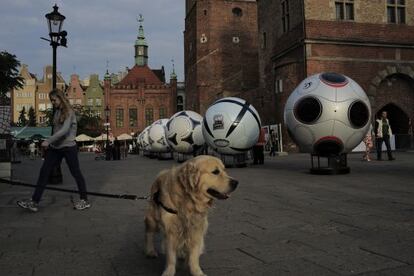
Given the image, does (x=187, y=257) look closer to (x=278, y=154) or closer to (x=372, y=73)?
(x=278, y=154)

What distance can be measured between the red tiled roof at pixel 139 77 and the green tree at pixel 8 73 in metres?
68.1

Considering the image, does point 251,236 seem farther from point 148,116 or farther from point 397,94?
point 148,116

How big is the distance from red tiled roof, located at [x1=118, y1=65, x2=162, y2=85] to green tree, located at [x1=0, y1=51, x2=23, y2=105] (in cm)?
6814

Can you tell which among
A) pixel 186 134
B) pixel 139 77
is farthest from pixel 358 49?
pixel 139 77

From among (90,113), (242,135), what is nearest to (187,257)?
(242,135)

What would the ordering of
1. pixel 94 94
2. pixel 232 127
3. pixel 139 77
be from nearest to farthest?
pixel 232 127, pixel 139 77, pixel 94 94

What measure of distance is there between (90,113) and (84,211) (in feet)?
291

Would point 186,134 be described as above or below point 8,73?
below

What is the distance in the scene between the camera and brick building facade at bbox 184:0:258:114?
59281mm

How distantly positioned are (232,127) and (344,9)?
17.9 m

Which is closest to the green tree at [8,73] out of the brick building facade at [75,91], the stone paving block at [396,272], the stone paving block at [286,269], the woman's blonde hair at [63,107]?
the woman's blonde hair at [63,107]

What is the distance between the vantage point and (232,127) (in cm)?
1605

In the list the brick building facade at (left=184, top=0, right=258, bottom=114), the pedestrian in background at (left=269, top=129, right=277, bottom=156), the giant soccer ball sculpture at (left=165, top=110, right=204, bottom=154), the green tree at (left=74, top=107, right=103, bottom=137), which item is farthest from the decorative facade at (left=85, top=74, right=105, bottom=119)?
the giant soccer ball sculpture at (left=165, top=110, right=204, bottom=154)

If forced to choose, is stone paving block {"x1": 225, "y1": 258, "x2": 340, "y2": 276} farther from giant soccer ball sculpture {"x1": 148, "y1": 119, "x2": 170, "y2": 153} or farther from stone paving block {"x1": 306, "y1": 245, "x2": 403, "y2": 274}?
giant soccer ball sculpture {"x1": 148, "y1": 119, "x2": 170, "y2": 153}
